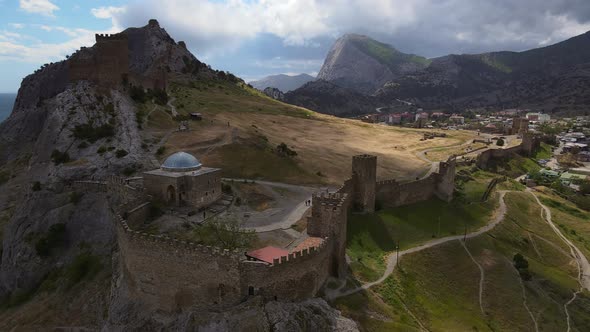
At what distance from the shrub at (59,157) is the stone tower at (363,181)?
4267cm

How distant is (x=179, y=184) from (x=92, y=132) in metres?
28.4

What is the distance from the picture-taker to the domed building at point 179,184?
47.7 metres

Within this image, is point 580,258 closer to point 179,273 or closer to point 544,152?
point 179,273

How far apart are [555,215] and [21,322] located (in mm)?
81462

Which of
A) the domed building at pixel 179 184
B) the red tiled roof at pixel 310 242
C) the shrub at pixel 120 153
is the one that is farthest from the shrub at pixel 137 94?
the red tiled roof at pixel 310 242

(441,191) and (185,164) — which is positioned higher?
(185,164)

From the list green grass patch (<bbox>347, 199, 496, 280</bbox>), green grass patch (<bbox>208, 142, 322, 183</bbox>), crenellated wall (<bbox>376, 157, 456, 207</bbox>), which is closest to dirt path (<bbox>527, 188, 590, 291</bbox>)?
green grass patch (<bbox>347, 199, 496, 280</bbox>)

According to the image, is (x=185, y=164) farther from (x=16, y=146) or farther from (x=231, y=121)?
(x=16, y=146)

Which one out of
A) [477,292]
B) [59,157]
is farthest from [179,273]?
[59,157]

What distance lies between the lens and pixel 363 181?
50.9 m

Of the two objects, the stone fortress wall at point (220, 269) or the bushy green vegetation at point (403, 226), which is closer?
the stone fortress wall at point (220, 269)

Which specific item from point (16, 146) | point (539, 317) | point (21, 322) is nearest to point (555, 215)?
point (539, 317)

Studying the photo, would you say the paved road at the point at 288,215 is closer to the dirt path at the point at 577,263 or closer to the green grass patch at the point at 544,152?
the dirt path at the point at 577,263

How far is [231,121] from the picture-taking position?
312 feet
